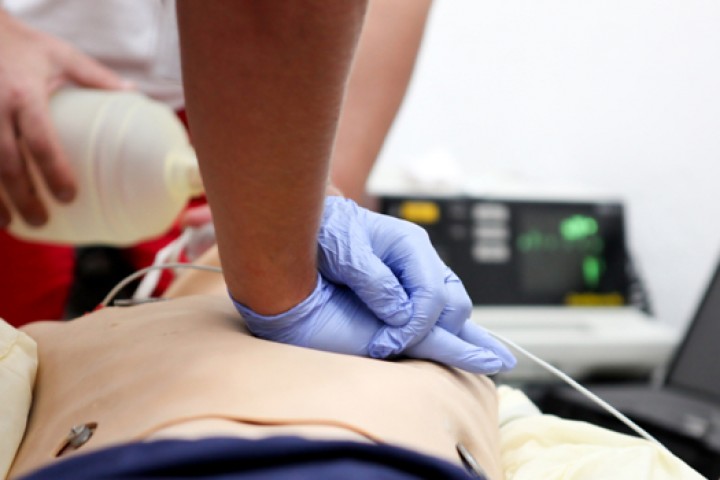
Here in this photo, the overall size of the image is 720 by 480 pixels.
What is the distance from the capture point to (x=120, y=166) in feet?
3.53

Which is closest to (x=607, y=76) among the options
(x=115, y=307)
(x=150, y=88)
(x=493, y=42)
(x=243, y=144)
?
(x=493, y=42)

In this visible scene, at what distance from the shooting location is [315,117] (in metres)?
0.57

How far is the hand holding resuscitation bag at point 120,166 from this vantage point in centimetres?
106

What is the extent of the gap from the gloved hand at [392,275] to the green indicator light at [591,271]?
1481 millimetres

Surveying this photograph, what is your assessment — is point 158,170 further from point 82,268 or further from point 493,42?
point 493,42

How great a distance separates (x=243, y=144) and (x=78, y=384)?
262 mm

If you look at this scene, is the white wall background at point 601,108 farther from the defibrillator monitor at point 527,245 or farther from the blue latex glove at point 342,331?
the blue latex glove at point 342,331

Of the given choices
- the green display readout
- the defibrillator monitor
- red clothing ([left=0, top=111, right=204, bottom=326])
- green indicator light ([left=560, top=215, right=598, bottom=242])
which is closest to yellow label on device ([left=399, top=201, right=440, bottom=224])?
the defibrillator monitor

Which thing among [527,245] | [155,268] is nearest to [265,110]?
[155,268]

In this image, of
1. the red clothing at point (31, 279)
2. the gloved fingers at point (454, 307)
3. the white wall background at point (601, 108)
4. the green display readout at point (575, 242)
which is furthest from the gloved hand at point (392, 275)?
the white wall background at point (601, 108)

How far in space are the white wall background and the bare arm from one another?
1.28m

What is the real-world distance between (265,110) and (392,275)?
23cm

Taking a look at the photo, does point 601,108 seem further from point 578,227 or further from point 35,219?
point 35,219

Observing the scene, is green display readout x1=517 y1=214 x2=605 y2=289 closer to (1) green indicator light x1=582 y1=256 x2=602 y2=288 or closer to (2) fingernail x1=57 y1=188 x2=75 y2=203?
(1) green indicator light x1=582 y1=256 x2=602 y2=288
